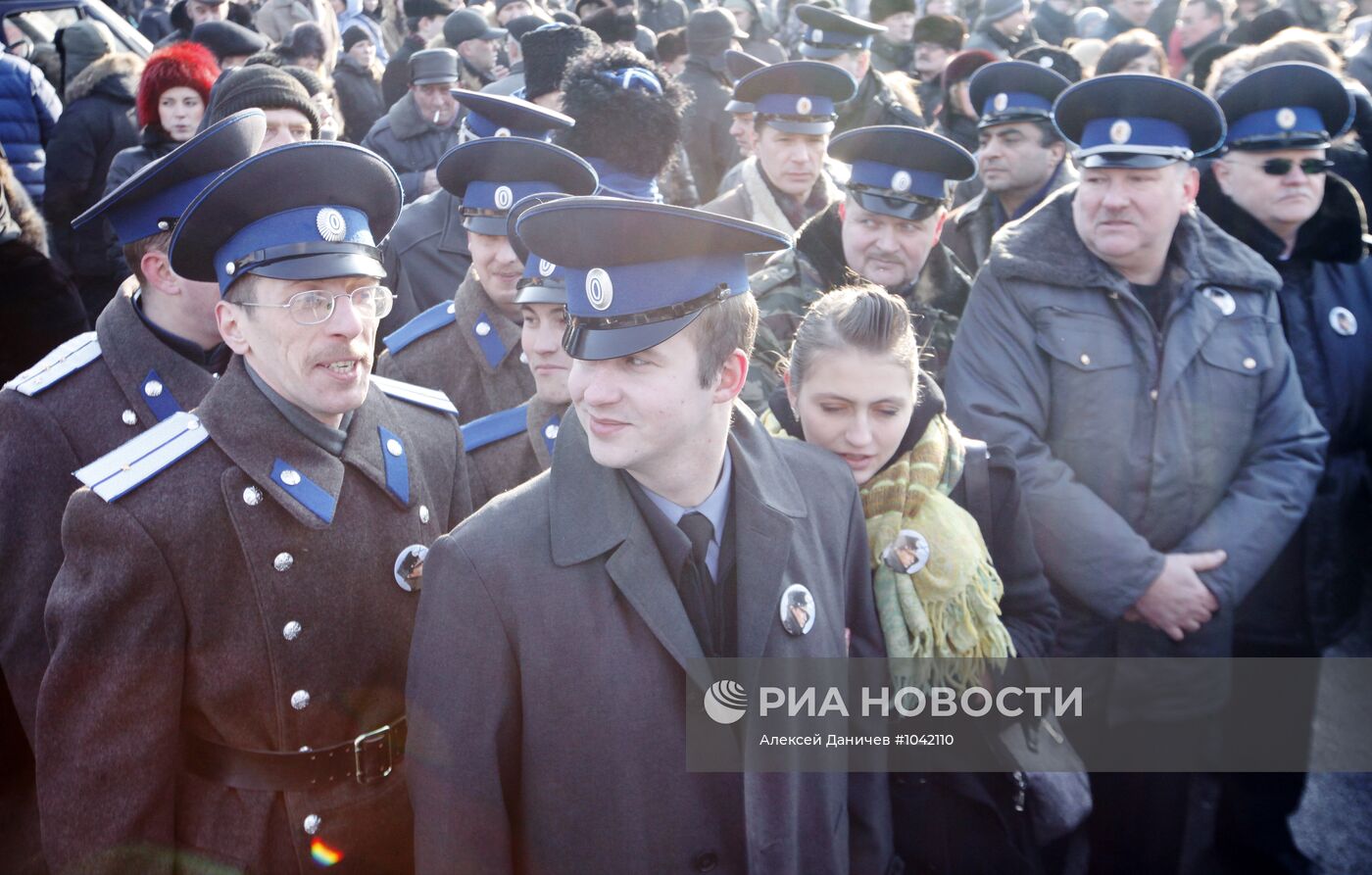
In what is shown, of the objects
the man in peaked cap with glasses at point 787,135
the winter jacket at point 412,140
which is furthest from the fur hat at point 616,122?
the winter jacket at point 412,140

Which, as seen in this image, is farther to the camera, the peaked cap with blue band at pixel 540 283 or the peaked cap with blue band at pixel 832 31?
A: the peaked cap with blue band at pixel 832 31

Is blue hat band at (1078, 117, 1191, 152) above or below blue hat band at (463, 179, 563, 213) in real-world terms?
above

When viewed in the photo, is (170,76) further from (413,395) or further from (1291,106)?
(1291,106)

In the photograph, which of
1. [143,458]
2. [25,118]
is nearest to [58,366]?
[143,458]

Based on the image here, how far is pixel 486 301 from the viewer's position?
11.8 feet

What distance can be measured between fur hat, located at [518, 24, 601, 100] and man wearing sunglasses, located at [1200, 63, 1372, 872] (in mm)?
2794

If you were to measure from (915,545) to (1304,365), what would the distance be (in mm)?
2060

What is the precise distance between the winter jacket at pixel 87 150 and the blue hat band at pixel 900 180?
404 cm

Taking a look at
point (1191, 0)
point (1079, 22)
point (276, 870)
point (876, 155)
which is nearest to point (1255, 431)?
point (876, 155)

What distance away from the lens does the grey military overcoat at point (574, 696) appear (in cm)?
208

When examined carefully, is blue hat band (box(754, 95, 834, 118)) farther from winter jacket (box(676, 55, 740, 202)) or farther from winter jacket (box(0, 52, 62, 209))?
winter jacket (box(0, 52, 62, 209))

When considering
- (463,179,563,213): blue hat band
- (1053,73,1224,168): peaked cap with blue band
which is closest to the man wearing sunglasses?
(1053,73,1224,168): peaked cap with blue band

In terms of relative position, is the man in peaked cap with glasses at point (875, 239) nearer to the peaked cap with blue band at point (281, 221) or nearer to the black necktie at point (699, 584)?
the black necktie at point (699, 584)

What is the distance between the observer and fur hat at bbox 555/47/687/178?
4.23 m
